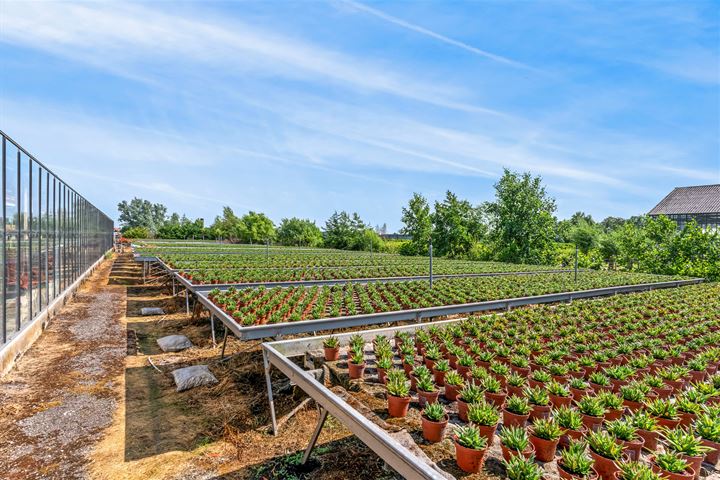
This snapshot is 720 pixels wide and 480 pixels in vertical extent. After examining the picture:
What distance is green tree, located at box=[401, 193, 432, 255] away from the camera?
3256 centimetres

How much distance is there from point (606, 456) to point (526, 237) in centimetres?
2565

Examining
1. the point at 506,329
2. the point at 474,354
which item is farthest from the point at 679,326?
the point at 474,354

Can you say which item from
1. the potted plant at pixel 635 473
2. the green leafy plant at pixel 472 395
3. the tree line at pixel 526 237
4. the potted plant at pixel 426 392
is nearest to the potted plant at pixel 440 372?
the potted plant at pixel 426 392

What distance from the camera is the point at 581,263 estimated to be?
20953 millimetres

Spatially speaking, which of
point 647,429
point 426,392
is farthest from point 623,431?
point 426,392

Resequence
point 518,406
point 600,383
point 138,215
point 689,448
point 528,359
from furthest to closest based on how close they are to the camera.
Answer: point 138,215
point 528,359
point 600,383
point 518,406
point 689,448

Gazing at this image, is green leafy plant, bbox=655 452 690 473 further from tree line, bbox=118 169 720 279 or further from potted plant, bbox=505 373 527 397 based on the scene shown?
tree line, bbox=118 169 720 279

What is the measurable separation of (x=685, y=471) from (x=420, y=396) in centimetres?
180

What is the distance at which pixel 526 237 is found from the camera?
26078mm

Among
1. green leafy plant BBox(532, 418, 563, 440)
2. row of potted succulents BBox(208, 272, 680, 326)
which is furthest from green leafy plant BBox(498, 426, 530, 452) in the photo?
row of potted succulents BBox(208, 272, 680, 326)

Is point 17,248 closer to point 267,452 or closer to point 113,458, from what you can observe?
point 113,458

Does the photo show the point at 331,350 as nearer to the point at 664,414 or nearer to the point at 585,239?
the point at 664,414

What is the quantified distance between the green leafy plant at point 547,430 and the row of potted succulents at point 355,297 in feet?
6.45

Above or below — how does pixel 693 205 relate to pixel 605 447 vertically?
above
